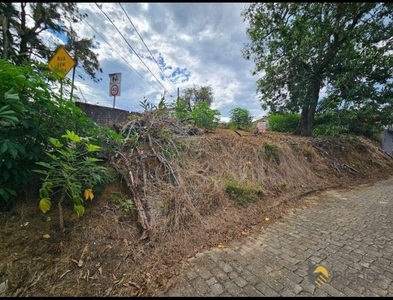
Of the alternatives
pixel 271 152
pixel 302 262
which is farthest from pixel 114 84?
pixel 302 262

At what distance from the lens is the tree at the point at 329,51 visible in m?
6.24

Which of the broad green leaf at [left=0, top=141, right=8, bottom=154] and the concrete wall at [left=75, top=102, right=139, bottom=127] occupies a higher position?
the concrete wall at [left=75, top=102, right=139, bottom=127]

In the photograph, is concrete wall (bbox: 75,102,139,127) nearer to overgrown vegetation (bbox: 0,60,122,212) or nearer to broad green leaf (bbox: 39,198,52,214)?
overgrown vegetation (bbox: 0,60,122,212)

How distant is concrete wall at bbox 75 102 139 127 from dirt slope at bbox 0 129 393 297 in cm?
223

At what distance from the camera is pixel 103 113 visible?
445 cm

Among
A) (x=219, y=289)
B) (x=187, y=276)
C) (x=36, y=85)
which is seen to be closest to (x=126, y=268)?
(x=187, y=276)

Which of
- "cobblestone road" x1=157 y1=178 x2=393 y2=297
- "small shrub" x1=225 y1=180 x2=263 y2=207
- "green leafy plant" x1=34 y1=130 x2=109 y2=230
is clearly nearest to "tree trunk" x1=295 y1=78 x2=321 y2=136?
"cobblestone road" x1=157 y1=178 x2=393 y2=297

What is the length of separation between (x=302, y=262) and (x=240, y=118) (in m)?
7.39

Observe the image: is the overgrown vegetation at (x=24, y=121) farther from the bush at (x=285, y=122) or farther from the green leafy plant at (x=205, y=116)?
the bush at (x=285, y=122)

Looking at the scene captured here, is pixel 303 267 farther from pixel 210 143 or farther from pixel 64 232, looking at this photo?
pixel 210 143

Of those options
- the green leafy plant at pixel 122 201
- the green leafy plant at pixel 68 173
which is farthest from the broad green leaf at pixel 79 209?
the green leafy plant at pixel 122 201

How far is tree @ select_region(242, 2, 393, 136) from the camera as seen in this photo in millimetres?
6238

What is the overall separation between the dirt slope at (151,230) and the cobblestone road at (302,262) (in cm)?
25

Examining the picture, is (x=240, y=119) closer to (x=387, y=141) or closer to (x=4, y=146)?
(x=4, y=146)
